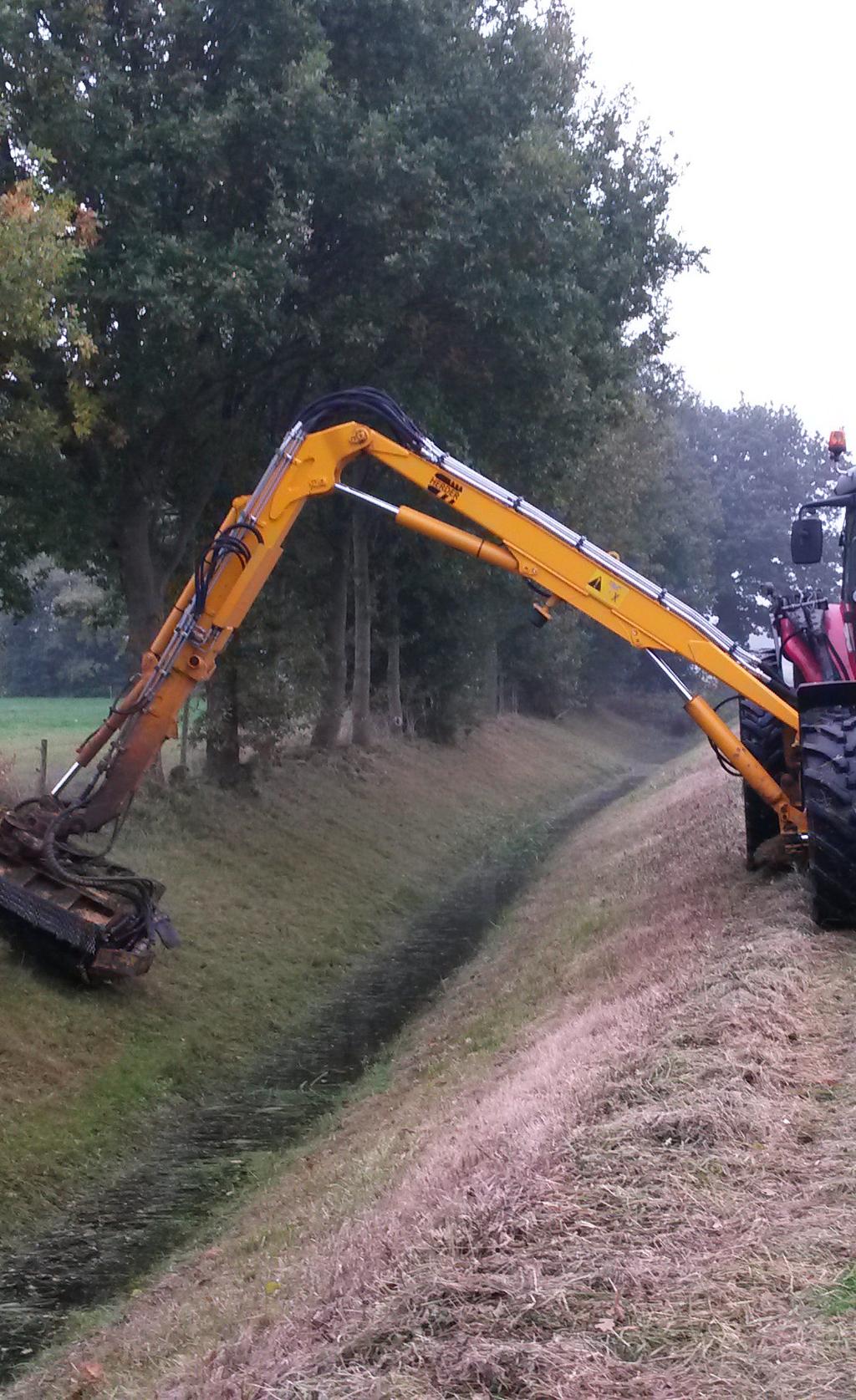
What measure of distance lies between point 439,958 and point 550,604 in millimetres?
6486

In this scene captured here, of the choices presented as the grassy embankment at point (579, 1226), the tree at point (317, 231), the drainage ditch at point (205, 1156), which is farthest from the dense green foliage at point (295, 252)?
the grassy embankment at point (579, 1226)

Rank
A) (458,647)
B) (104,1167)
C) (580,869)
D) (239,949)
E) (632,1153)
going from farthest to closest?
(458,647), (580,869), (239,949), (104,1167), (632,1153)

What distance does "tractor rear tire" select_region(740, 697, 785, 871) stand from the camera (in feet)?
44.2

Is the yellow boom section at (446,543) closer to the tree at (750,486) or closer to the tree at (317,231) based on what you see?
the tree at (317,231)

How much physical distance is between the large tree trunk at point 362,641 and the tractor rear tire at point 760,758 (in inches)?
577

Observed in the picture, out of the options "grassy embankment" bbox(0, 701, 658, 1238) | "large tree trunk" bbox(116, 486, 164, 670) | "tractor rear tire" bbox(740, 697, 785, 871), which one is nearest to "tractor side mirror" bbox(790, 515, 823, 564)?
"tractor rear tire" bbox(740, 697, 785, 871)

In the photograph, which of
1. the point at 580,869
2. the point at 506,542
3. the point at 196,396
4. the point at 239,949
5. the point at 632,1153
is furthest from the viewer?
the point at 580,869

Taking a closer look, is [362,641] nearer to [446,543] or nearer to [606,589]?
[446,543]

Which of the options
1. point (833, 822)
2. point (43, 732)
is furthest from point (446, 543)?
point (43, 732)

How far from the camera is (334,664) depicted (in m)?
27.3

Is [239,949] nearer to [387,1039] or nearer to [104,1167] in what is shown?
[387,1039]

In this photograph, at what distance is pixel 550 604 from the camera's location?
13.1 m

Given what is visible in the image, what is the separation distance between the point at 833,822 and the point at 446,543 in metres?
4.43

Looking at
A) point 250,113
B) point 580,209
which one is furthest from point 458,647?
point 250,113
